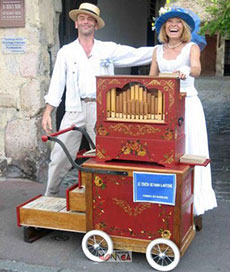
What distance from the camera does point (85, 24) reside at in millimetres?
3730

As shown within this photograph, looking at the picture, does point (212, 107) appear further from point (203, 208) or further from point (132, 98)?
point (132, 98)

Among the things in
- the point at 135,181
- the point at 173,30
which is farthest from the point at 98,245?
the point at 173,30

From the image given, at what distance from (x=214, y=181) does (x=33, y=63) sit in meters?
2.47

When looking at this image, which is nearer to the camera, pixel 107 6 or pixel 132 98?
pixel 132 98

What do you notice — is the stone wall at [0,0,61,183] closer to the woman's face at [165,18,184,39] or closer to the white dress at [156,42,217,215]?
the white dress at [156,42,217,215]

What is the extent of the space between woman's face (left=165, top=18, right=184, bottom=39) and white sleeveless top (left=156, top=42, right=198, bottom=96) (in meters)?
0.12

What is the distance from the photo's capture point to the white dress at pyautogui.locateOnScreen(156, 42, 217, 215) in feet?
11.5

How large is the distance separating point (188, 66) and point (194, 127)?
0.49 metres

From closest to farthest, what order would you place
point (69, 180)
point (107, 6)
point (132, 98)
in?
1. point (132, 98)
2. point (69, 180)
3. point (107, 6)

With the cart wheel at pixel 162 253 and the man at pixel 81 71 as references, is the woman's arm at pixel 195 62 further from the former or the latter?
the cart wheel at pixel 162 253

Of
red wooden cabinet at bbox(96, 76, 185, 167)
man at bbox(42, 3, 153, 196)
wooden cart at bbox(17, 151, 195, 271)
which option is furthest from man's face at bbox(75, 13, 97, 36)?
wooden cart at bbox(17, 151, 195, 271)

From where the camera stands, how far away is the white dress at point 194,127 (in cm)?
351

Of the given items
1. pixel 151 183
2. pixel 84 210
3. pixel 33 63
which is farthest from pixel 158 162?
pixel 33 63

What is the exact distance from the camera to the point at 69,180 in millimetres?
5305
